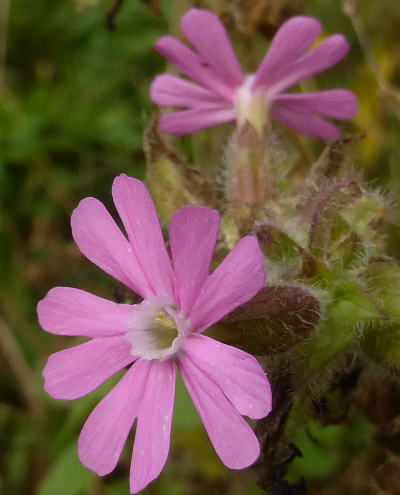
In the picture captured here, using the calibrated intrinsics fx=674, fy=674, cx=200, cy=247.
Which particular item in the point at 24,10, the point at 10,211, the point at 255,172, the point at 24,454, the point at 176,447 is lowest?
the point at 176,447

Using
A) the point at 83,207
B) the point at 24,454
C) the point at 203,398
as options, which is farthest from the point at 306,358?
the point at 24,454

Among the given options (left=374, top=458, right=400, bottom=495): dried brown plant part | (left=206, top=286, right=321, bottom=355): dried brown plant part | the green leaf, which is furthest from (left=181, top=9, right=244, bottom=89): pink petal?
the green leaf

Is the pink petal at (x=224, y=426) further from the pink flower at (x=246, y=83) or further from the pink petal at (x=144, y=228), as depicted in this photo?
the pink flower at (x=246, y=83)

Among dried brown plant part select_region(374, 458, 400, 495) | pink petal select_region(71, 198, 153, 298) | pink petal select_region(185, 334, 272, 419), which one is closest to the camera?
pink petal select_region(185, 334, 272, 419)

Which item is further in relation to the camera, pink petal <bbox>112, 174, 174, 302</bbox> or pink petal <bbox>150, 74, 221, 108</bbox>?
pink petal <bbox>150, 74, 221, 108</bbox>

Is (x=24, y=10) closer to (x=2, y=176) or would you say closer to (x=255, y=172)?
(x=2, y=176)

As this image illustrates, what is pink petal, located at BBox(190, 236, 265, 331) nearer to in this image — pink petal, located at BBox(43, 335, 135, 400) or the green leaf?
pink petal, located at BBox(43, 335, 135, 400)

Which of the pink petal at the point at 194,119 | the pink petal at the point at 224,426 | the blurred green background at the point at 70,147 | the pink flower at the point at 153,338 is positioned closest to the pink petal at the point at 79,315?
the pink flower at the point at 153,338
